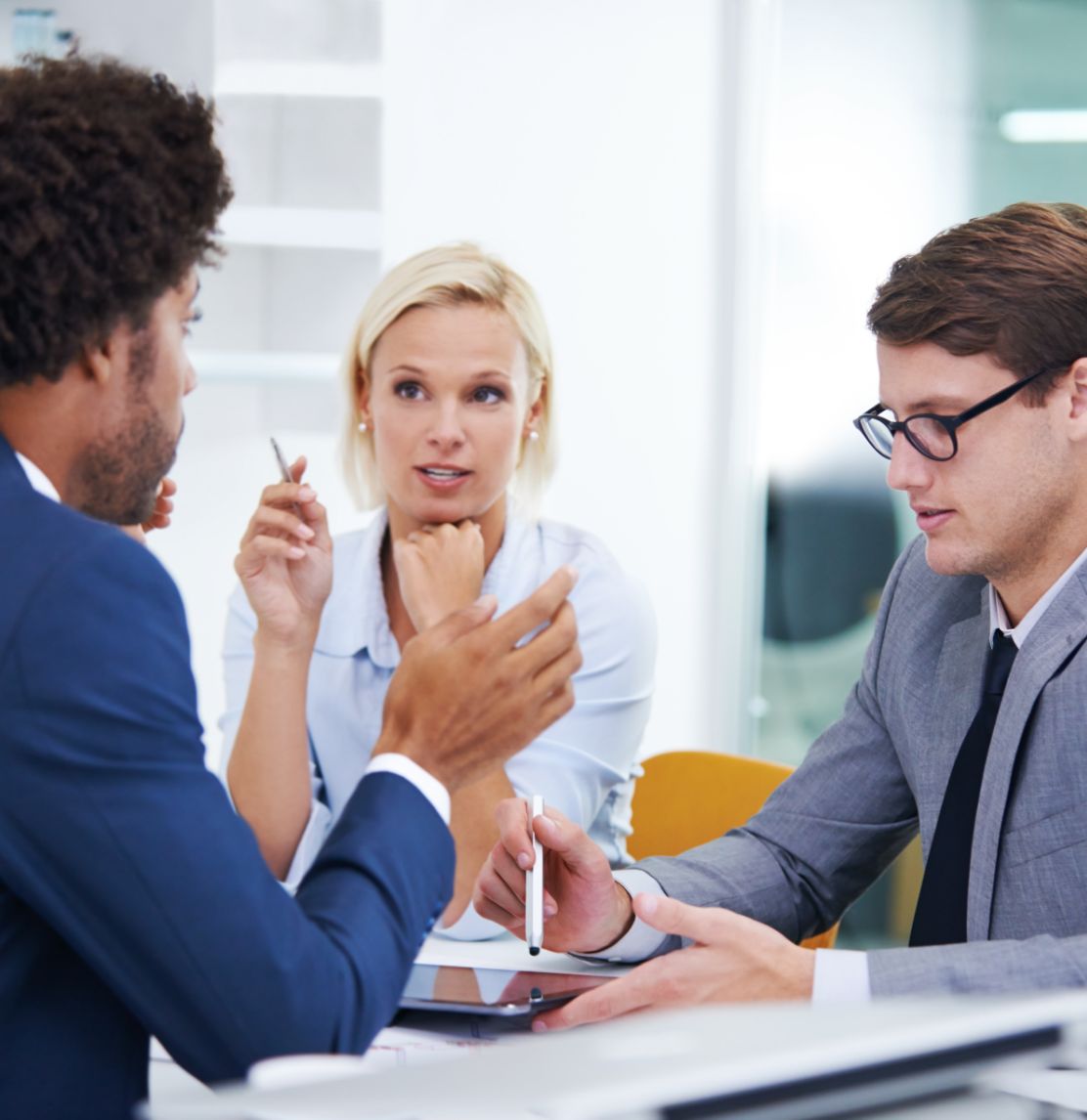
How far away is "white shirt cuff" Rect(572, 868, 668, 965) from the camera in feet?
5.09

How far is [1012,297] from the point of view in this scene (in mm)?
Answer: 1611

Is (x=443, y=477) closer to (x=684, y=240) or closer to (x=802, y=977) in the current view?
(x=802, y=977)

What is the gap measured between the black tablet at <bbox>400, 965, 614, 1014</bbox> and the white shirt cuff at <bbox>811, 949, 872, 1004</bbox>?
8.3 inches

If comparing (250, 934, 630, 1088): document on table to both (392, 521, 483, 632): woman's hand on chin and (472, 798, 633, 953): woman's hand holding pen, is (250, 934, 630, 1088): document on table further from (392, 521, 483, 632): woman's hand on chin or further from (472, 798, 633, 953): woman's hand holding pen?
(392, 521, 483, 632): woman's hand on chin

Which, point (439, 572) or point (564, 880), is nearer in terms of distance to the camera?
point (564, 880)

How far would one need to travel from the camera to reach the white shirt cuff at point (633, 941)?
1.55 metres

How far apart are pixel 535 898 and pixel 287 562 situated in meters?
0.68

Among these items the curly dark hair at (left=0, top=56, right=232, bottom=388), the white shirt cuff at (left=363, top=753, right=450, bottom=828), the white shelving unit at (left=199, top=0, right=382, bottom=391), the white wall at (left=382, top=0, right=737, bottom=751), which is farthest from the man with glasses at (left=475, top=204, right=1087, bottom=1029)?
the white wall at (left=382, top=0, right=737, bottom=751)

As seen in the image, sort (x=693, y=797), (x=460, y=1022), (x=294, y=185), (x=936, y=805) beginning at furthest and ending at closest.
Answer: (x=294, y=185), (x=693, y=797), (x=936, y=805), (x=460, y=1022)

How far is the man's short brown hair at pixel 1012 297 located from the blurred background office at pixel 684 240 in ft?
7.04

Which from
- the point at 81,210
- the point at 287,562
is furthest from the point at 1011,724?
the point at 81,210

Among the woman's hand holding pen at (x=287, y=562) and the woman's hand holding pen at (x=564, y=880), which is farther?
the woman's hand holding pen at (x=287, y=562)

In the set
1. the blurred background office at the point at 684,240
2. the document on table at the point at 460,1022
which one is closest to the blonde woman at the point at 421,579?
the document on table at the point at 460,1022

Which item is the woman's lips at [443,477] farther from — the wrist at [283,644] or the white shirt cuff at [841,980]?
the white shirt cuff at [841,980]
